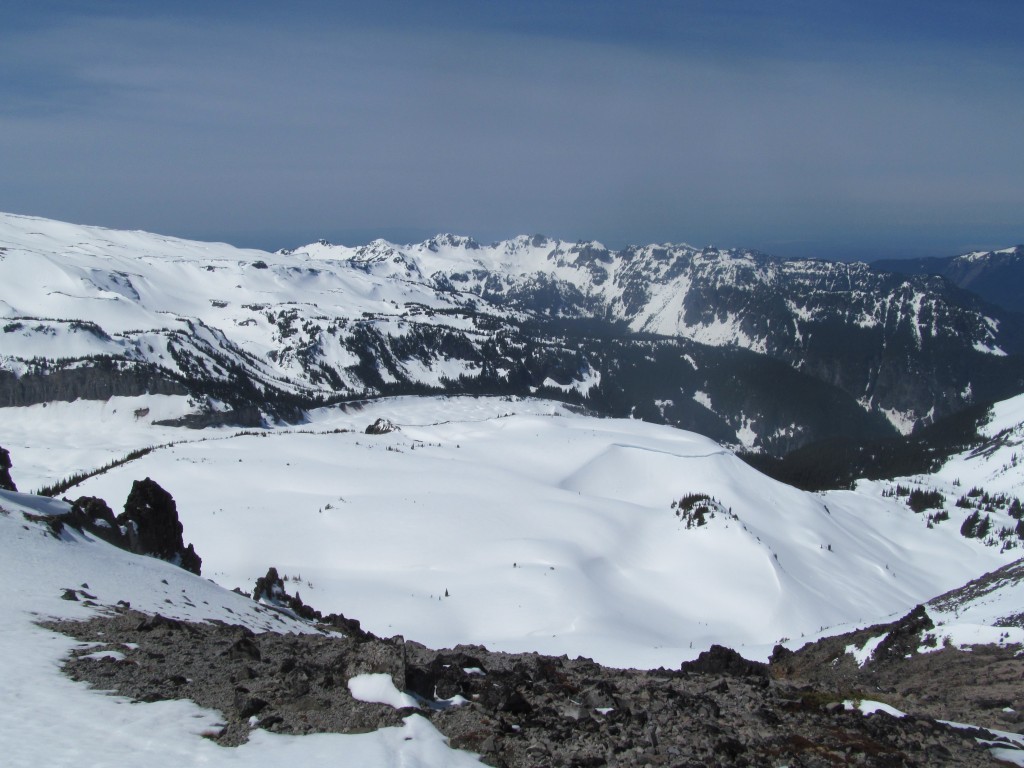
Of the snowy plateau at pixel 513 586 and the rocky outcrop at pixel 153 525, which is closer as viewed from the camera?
the snowy plateau at pixel 513 586

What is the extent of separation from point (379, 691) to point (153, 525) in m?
24.9

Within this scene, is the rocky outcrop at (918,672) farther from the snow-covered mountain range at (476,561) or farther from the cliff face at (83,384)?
the cliff face at (83,384)

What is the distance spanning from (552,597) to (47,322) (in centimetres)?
18286

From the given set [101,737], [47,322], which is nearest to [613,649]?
[101,737]

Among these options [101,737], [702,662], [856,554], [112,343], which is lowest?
[101,737]

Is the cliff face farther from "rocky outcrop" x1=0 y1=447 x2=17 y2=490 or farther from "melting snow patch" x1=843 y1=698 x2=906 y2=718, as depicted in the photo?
"melting snow patch" x1=843 y1=698 x2=906 y2=718

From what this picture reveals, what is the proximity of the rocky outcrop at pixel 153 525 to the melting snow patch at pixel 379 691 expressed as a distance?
22.3 m

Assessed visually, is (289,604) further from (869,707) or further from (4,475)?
(869,707)

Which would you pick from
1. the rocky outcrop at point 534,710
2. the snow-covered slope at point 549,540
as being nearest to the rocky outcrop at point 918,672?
the rocky outcrop at point 534,710

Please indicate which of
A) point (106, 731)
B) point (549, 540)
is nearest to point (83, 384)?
point (549, 540)

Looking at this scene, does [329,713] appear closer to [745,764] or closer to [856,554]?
[745,764]

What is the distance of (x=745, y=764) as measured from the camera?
1002cm

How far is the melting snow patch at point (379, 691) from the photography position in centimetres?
1135

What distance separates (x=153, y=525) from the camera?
32.2m
